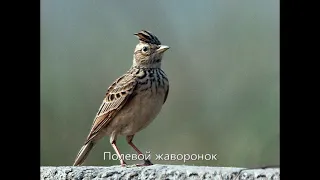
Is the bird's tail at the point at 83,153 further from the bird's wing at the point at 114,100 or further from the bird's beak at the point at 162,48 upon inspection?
the bird's beak at the point at 162,48

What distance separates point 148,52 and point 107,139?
683mm

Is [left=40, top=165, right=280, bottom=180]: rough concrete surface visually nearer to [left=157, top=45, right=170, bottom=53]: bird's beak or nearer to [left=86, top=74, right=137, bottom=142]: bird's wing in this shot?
[left=86, top=74, right=137, bottom=142]: bird's wing

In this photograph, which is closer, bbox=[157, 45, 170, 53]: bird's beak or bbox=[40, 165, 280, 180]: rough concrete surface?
bbox=[40, 165, 280, 180]: rough concrete surface

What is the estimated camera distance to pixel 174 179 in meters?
4.07

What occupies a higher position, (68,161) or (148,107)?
(148,107)

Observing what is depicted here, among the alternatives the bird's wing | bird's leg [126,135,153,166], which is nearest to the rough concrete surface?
bird's leg [126,135,153,166]

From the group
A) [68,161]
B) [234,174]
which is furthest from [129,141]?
[234,174]

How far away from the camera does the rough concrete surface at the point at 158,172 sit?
4.05 m

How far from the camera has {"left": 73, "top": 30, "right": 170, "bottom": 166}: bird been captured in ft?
13.6

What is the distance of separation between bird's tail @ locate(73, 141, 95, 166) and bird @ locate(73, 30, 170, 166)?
0.06ft

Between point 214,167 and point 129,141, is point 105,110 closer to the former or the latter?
point 129,141

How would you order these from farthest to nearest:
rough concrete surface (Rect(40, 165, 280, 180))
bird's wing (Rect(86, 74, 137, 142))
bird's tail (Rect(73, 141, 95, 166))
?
1. bird's tail (Rect(73, 141, 95, 166))
2. bird's wing (Rect(86, 74, 137, 142))
3. rough concrete surface (Rect(40, 165, 280, 180))

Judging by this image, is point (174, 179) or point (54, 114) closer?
point (174, 179)

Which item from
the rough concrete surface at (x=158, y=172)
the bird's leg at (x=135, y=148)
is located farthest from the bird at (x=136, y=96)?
the rough concrete surface at (x=158, y=172)
